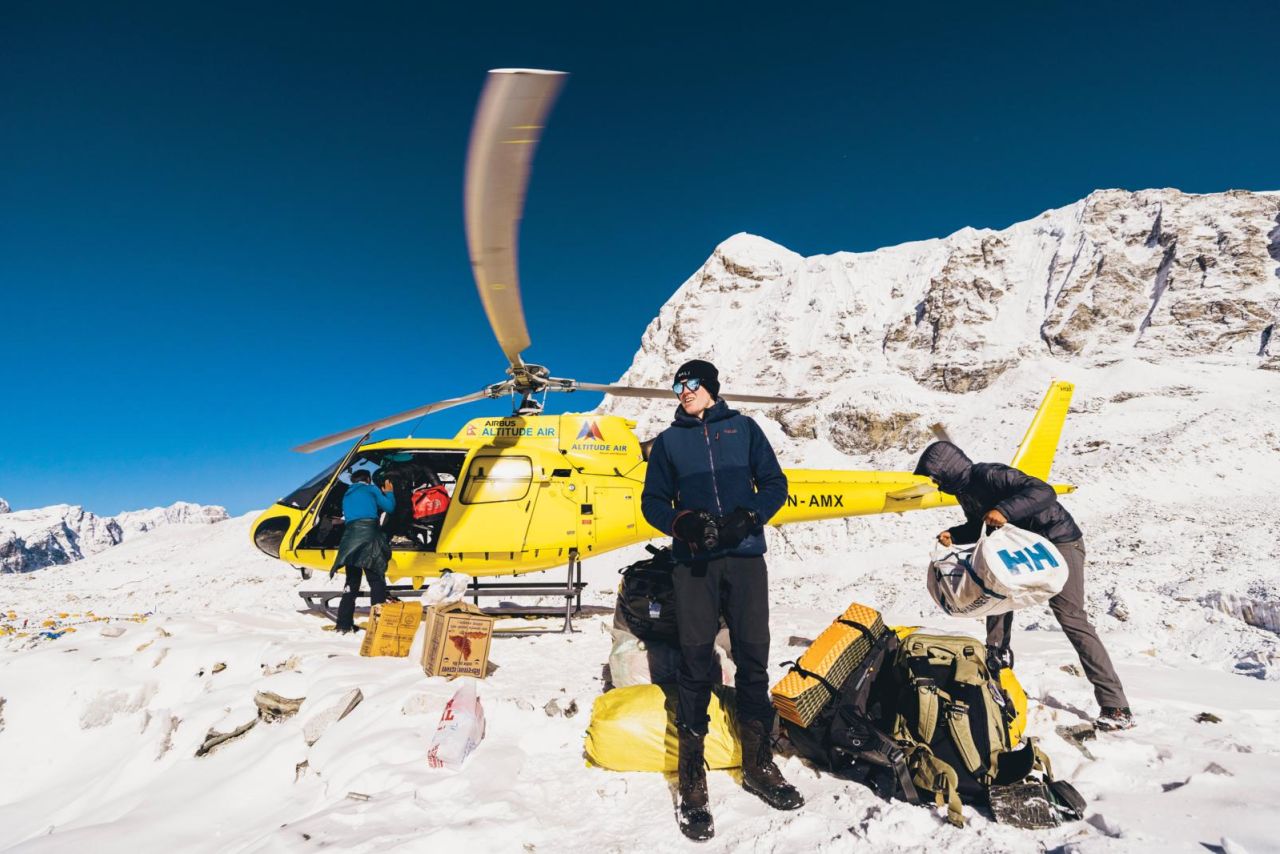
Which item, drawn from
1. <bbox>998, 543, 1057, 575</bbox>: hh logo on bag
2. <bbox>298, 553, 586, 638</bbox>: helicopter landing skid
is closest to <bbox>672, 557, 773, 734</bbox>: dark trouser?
<bbox>998, 543, 1057, 575</bbox>: hh logo on bag

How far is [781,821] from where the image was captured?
2.32 metres

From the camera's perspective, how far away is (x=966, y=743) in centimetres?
237

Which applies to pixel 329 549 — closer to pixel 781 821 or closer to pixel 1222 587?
pixel 781 821

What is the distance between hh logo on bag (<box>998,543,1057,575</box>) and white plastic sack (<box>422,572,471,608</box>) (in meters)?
3.85

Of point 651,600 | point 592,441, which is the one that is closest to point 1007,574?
point 651,600

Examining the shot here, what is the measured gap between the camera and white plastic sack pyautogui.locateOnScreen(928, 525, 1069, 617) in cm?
306

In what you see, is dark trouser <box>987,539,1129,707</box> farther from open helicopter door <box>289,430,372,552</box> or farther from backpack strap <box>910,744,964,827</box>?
open helicopter door <box>289,430,372,552</box>

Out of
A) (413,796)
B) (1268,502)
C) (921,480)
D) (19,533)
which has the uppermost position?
(921,480)

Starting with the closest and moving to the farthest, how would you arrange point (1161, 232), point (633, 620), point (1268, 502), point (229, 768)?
point (229, 768) < point (633, 620) < point (1268, 502) < point (1161, 232)

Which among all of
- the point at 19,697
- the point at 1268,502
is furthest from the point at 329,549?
the point at 1268,502

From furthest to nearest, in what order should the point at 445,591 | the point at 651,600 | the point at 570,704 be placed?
1. the point at 445,591
2. the point at 651,600
3. the point at 570,704

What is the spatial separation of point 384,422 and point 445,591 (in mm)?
1897

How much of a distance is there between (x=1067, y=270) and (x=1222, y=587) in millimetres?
47409

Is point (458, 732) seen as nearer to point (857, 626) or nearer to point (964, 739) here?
point (857, 626)
